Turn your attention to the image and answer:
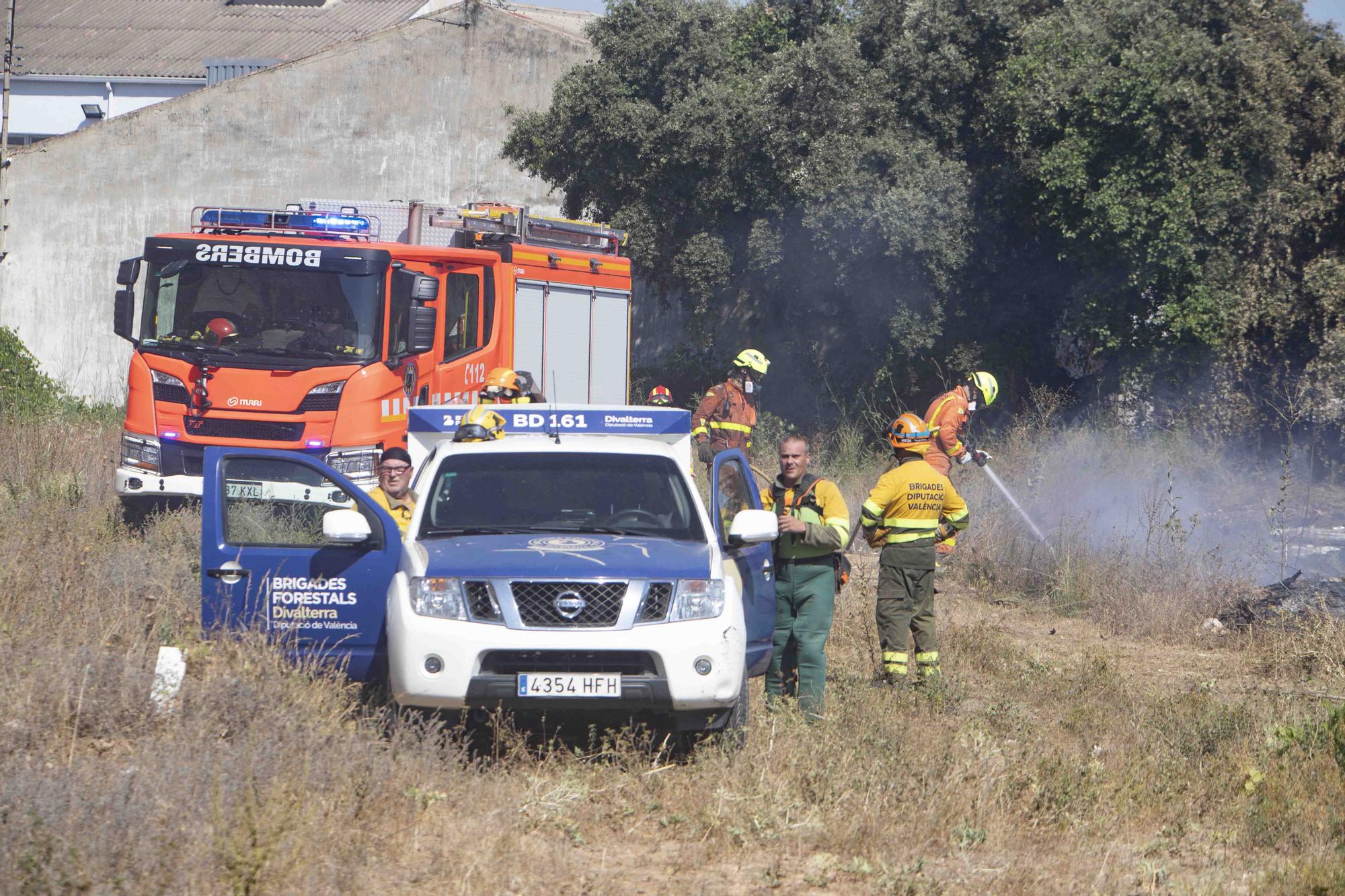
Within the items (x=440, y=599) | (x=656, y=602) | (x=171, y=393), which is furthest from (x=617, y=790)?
(x=171, y=393)

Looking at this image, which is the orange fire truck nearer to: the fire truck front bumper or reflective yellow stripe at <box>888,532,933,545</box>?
the fire truck front bumper

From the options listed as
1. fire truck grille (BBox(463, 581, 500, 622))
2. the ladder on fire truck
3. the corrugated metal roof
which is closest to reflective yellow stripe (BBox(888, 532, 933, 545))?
fire truck grille (BBox(463, 581, 500, 622))

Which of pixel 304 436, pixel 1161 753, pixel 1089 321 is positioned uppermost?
pixel 1089 321

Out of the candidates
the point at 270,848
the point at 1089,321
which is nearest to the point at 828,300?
the point at 1089,321

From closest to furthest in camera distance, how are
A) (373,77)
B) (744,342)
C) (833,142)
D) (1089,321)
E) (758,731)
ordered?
(758,731) → (1089,321) → (833,142) → (744,342) → (373,77)

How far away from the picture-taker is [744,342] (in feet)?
73.7

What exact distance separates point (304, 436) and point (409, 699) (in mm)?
5422

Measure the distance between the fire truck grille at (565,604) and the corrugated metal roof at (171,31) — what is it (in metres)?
32.4

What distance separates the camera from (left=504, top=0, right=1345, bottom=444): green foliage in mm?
15477

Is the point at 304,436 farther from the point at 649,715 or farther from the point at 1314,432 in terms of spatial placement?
the point at 1314,432

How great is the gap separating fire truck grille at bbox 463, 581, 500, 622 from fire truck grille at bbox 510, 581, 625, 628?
0.34 ft

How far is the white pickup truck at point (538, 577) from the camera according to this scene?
5758 millimetres

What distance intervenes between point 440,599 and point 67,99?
35837 mm

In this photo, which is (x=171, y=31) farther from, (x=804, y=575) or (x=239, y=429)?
(x=804, y=575)
